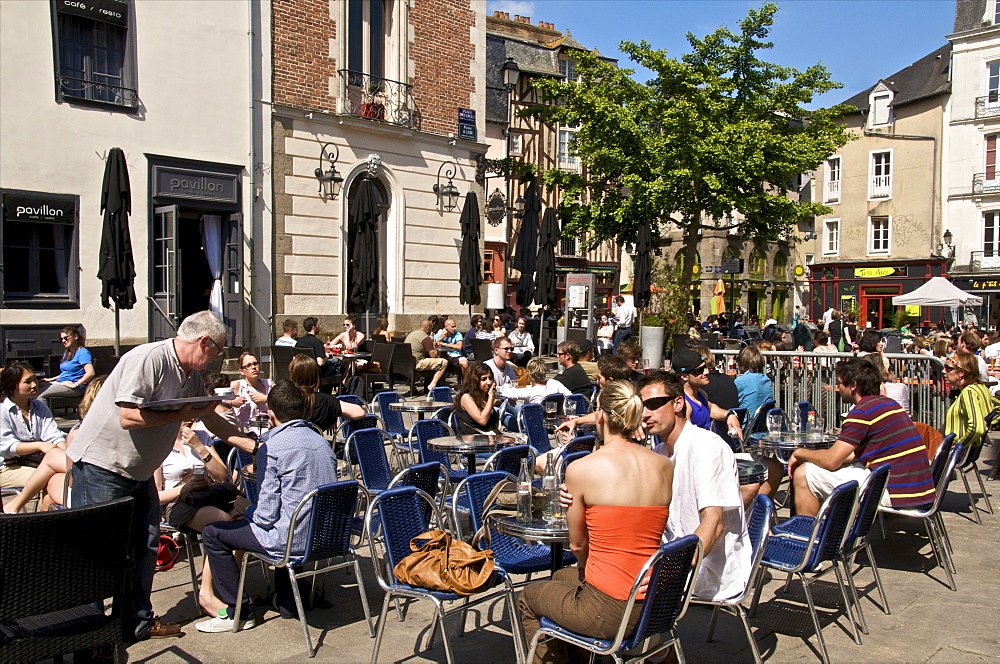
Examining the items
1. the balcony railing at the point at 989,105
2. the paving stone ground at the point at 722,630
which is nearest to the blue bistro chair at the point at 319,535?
the paving stone ground at the point at 722,630

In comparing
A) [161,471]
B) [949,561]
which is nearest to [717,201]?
[949,561]

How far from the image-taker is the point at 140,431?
4.18 metres

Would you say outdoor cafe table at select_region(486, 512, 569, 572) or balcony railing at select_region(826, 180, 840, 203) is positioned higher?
balcony railing at select_region(826, 180, 840, 203)

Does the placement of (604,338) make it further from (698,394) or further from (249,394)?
(249,394)

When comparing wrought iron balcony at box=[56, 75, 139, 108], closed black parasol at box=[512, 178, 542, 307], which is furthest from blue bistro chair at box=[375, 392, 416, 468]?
wrought iron balcony at box=[56, 75, 139, 108]

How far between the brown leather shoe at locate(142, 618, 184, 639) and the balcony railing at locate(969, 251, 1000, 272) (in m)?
37.9

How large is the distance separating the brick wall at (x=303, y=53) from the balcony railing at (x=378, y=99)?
16.6 inches

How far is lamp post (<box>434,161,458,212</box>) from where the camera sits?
1797cm

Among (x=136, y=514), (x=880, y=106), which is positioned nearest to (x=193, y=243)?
(x=136, y=514)

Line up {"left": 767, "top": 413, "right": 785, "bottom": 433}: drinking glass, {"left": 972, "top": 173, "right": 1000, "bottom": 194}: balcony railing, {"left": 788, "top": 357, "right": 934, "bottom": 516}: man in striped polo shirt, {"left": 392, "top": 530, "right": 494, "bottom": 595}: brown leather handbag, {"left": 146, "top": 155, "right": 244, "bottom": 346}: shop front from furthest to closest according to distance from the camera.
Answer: {"left": 972, "top": 173, "right": 1000, "bottom": 194}: balcony railing, {"left": 146, "top": 155, "right": 244, "bottom": 346}: shop front, {"left": 767, "top": 413, "right": 785, "bottom": 433}: drinking glass, {"left": 788, "top": 357, "right": 934, "bottom": 516}: man in striped polo shirt, {"left": 392, "top": 530, "right": 494, "bottom": 595}: brown leather handbag

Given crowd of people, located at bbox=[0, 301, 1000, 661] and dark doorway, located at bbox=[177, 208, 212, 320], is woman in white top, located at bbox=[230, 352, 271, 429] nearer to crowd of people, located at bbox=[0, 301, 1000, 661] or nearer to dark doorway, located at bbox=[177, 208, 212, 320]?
crowd of people, located at bbox=[0, 301, 1000, 661]

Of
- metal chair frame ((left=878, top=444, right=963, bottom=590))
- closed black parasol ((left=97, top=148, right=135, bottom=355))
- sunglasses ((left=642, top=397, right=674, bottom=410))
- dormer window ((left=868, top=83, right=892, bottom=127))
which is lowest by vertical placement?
metal chair frame ((left=878, top=444, right=963, bottom=590))

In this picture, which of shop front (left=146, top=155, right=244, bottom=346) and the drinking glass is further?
shop front (left=146, top=155, right=244, bottom=346)

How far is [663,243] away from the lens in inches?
1036
